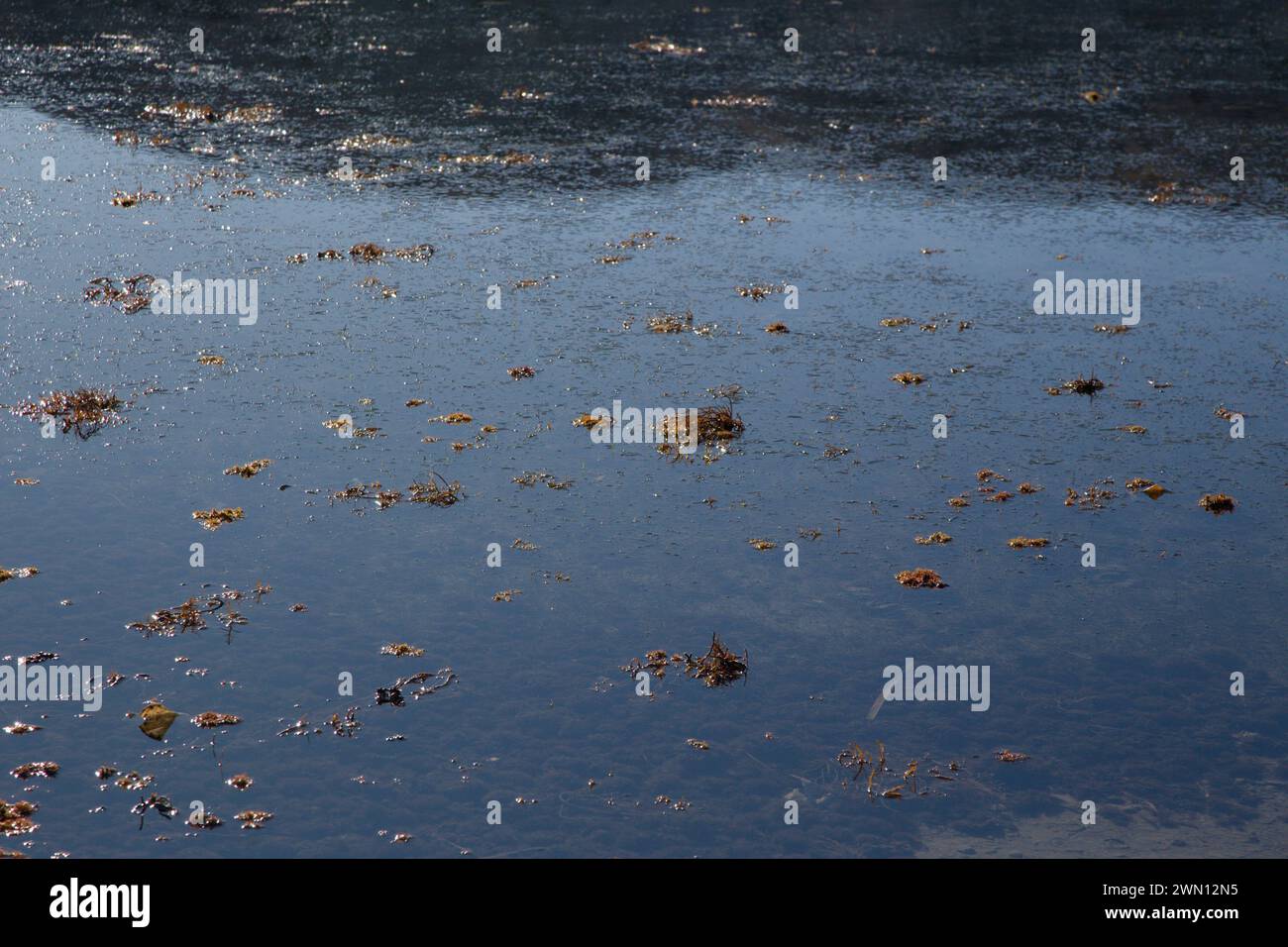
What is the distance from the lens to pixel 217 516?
15.4 m

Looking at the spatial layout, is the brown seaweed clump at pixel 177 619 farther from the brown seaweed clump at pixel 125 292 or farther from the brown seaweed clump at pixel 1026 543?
the brown seaweed clump at pixel 125 292

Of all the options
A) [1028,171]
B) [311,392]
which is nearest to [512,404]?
[311,392]

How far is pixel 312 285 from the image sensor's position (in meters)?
22.2

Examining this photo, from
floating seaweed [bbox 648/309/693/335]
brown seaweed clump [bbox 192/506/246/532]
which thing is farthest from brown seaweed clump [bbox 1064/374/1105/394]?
brown seaweed clump [bbox 192/506/246/532]

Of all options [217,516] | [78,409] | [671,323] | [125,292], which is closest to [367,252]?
[125,292]

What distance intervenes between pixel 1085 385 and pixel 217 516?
37.4 ft

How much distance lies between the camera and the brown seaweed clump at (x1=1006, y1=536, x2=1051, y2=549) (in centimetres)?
1502

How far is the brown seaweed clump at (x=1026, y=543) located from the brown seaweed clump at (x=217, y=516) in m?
8.49

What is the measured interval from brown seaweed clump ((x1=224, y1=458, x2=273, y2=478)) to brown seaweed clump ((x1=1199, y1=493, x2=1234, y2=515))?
11.0 m

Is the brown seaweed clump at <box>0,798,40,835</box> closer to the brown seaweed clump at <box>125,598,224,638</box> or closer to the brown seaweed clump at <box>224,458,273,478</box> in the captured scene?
the brown seaweed clump at <box>125,598,224,638</box>
